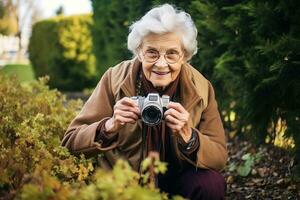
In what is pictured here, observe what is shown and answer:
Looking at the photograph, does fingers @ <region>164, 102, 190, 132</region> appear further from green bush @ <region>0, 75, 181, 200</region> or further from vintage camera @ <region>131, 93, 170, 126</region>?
green bush @ <region>0, 75, 181, 200</region>

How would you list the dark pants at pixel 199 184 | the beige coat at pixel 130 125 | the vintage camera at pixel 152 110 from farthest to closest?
1. the beige coat at pixel 130 125
2. the dark pants at pixel 199 184
3. the vintage camera at pixel 152 110

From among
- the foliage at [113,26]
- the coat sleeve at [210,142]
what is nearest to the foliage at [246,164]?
the coat sleeve at [210,142]

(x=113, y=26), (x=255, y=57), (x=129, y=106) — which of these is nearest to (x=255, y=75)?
(x=255, y=57)

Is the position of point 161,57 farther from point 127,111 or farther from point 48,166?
point 48,166

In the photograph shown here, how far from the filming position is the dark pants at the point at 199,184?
115 inches

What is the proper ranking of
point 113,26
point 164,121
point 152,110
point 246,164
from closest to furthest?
point 152,110
point 164,121
point 246,164
point 113,26

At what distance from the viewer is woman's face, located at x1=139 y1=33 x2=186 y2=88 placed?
9.90ft

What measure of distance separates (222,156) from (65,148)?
856 mm

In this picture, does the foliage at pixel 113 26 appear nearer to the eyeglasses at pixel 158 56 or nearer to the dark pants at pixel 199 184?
the eyeglasses at pixel 158 56

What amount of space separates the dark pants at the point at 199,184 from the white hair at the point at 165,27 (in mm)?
669

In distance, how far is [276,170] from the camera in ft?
15.5

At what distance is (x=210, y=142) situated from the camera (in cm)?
303

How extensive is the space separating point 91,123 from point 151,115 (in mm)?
548

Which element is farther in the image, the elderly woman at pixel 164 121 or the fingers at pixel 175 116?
the elderly woman at pixel 164 121
